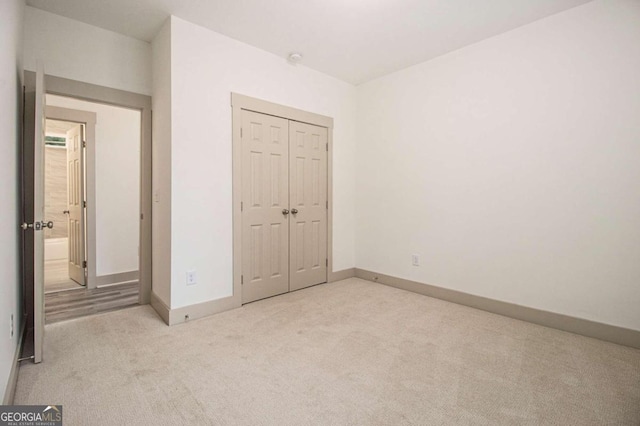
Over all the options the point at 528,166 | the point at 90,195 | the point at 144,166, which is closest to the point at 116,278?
the point at 90,195

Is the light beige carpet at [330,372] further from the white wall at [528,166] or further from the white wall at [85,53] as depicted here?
the white wall at [85,53]

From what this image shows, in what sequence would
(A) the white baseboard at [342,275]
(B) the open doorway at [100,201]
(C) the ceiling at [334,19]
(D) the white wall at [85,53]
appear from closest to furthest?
(C) the ceiling at [334,19], (D) the white wall at [85,53], (B) the open doorway at [100,201], (A) the white baseboard at [342,275]

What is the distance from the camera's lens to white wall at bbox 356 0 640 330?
95.4 inches

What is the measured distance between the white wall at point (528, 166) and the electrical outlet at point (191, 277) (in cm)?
233

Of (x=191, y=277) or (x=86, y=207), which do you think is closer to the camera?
(x=191, y=277)

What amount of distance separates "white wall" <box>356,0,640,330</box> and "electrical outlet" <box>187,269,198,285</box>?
7.65 feet

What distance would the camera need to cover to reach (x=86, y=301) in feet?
11.4

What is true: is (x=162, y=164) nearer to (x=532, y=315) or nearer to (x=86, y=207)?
(x=86, y=207)

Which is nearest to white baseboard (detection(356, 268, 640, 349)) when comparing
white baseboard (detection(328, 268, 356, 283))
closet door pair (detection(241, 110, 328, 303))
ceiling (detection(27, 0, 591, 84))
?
white baseboard (detection(328, 268, 356, 283))

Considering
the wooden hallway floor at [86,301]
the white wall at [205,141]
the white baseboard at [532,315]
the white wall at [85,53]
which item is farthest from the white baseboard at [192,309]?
the white wall at [85,53]

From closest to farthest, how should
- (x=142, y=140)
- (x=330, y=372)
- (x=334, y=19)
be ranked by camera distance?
(x=330, y=372) → (x=334, y=19) → (x=142, y=140)

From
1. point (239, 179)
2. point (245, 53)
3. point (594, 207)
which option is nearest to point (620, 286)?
point (594, 207)

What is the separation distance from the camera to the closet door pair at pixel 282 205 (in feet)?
10.9

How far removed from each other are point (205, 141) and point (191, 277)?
4.21 ft
